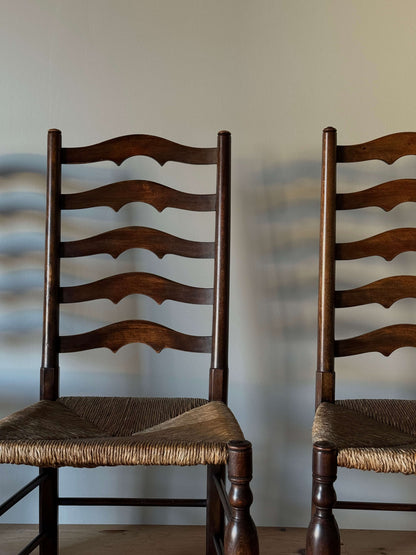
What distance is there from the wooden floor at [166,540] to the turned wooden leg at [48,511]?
0.09 meters

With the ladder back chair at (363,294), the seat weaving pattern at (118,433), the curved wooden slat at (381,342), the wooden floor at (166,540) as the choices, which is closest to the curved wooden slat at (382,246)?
the ladder back chair at (363,294)

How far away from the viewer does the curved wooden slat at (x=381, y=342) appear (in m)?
1.10

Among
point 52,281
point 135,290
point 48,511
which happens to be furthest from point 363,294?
point 48,511

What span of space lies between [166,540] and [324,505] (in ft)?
2.02

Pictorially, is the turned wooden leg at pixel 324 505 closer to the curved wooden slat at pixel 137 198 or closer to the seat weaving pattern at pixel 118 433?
the seat weaving pattern at pixel 118 433

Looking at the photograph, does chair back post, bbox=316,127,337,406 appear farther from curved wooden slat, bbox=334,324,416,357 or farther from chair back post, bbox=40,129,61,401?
chair back post, bbox=40,129,61,401

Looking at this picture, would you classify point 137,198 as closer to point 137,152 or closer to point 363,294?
point 137,152

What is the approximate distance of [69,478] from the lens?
1.33 meters

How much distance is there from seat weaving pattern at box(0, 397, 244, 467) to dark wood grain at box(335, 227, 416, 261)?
346mm

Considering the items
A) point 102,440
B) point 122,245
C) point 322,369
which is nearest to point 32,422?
point 102,440

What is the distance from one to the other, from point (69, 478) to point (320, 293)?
65 cm

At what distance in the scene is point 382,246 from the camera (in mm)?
1135

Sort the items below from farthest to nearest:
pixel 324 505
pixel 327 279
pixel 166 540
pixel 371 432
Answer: pixel 166 540 < pixel 327 279 < pixel 371 432 < pixel 324 505

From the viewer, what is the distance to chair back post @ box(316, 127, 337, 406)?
1077 mm
